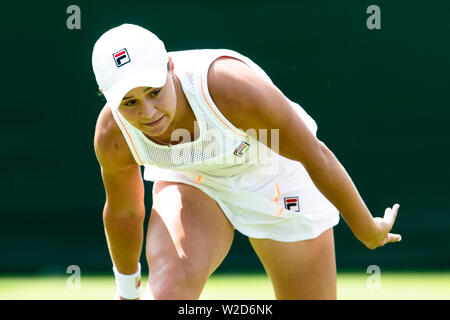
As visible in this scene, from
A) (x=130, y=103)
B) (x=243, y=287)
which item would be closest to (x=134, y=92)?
(x=130, y=103)

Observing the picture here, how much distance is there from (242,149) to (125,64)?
60 cm

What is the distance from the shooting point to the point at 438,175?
18.2 ft

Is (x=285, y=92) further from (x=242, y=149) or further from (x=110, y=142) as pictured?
(x=110, y=142)

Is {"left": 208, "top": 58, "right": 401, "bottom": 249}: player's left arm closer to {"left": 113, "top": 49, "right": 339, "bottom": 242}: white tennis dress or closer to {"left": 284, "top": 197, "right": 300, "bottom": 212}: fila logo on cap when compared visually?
{"left": 113, "top": 49, "right": 339, "bottom": 242}: white tennis dress

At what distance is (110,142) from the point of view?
2949 mm

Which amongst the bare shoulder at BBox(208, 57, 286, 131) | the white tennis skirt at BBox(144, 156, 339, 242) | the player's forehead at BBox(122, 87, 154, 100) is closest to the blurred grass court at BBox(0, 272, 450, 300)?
the white tennis skirt at BBox(144, 156, 339, 242)

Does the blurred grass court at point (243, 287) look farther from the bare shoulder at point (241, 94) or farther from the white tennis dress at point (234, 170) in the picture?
the bare shoulder at point (241, 94)

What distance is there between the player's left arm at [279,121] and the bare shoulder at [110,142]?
1.40 feet

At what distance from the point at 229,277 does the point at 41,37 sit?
2.20m

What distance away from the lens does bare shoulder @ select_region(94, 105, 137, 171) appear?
116 inches

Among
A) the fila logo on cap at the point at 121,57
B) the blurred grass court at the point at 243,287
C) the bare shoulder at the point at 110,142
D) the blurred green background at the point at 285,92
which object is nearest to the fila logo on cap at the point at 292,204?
the bare shoulder at the point at 110,142

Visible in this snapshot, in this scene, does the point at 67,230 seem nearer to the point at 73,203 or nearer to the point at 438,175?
the point at 73,203

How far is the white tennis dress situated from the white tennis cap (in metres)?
0.18
